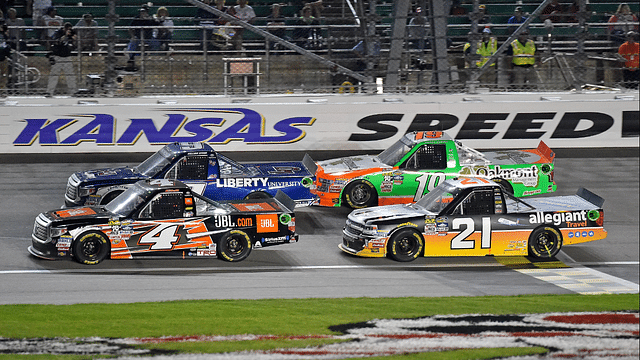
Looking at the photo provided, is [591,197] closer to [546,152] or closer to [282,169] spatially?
[546,152]

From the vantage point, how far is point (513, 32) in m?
19.6

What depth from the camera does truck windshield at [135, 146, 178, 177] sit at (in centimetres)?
1388

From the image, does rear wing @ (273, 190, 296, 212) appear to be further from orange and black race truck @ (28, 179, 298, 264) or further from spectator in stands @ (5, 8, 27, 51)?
spectator in stands @ (5, 8, 27, 51)

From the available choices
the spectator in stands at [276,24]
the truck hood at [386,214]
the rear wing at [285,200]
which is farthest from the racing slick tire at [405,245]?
the spectator in stands at [276,24]

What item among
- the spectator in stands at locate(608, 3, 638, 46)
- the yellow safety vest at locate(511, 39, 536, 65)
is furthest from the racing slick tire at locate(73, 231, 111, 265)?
the spectator in stands at locate(608, 3, 638, 46)

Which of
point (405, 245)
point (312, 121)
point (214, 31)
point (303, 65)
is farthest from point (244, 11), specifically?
point (405, 245)

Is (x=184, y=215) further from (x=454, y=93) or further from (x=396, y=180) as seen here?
(x=454, y=93)

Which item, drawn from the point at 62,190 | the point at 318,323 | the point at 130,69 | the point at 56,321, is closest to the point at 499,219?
the point at 318,323

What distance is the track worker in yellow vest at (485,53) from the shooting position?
18.5 meters

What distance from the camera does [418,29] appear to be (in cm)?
1919

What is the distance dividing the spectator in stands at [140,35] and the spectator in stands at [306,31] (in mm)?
3090

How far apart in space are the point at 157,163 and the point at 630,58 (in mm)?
11103

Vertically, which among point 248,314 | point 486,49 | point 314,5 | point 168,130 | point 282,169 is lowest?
point 248,314

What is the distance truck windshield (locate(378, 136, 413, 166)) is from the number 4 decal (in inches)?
183
